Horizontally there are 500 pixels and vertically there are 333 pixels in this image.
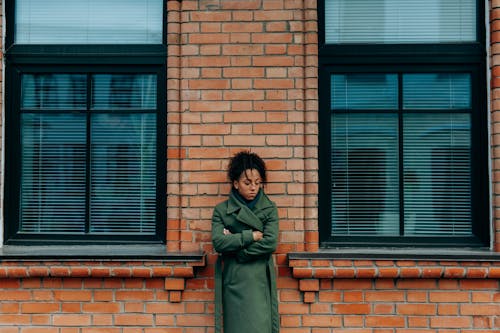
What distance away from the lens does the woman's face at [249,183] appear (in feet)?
10.8

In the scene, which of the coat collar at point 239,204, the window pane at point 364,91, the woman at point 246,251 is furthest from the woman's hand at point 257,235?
the window pane at point 364,91

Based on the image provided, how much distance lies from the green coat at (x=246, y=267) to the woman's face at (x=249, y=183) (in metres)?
0.06

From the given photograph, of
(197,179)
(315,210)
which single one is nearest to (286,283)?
(315,210)

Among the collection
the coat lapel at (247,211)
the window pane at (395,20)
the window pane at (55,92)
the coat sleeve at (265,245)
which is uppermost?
the window pane at (395,20)

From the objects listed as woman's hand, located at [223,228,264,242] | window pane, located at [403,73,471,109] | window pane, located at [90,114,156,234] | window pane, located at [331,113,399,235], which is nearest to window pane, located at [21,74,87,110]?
window pane, located at [90,114,156,234]

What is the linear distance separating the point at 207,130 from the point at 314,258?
1.19m

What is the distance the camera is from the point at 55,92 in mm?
3869

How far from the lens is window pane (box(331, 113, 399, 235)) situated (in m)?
3.77

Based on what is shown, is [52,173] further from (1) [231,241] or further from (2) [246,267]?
(2) [246,267]

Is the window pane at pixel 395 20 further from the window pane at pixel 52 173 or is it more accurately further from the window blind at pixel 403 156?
the window pane at pixel 52 173

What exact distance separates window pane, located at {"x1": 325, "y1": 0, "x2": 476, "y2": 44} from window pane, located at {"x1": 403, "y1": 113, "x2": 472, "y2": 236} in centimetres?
64

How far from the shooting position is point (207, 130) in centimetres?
362

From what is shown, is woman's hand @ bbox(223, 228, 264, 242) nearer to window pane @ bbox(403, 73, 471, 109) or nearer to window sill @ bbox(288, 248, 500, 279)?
window sill @ bbox(288, 248, 500, 279)

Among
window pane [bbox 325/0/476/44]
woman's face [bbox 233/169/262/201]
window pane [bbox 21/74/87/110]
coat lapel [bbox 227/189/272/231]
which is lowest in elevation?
coat lapel [bbox 227/189/272/231]
